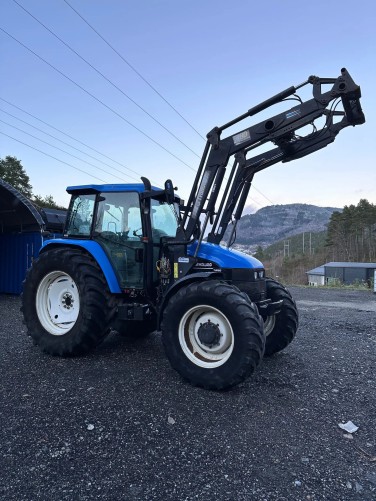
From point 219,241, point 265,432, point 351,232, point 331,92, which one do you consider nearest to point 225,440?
point 265,432

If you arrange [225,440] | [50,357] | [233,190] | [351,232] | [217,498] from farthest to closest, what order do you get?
[351,232]
[233,190]
[50,357]
[225,440]
[217,498]

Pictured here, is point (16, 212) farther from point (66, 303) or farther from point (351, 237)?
point (351, 237)

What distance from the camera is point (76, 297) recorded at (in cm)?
461

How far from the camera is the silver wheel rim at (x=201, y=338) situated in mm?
3531

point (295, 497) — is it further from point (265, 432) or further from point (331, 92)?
point (331, 92)

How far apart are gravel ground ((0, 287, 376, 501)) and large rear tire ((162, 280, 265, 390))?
0.22 metres

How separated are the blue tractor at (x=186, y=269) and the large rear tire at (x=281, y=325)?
13 mm

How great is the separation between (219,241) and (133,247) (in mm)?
1303

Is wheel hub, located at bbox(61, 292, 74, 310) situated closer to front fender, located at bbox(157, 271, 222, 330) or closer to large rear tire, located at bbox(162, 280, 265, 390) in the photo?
front fender, located at bbox(157, 271, 222, 330)

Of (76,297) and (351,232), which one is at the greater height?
(351,232)

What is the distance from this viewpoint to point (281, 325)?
4.50m

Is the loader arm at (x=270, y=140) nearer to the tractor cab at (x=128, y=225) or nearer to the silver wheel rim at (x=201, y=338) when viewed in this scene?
the tractor cab at (x=128, y=225)

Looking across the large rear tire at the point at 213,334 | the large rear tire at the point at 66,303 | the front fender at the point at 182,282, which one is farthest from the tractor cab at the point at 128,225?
the large rear tire at the point at 213,334

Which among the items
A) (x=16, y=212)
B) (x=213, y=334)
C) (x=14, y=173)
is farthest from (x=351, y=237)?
(x=213, y=334)
